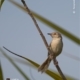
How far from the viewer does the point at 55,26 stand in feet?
1.09

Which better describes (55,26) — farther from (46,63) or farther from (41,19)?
(46,63)

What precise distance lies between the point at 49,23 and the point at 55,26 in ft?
0.05

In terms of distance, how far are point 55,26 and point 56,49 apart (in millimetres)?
213

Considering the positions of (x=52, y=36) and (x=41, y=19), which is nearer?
(x=41, y=19)

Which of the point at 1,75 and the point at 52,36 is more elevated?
the point at 52,36

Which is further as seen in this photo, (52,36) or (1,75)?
(52,36)

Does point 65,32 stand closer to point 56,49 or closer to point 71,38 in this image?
point 71,38

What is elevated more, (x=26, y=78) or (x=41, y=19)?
(x=41, y=19)

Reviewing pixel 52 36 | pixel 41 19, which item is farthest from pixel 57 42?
pixel 41 19

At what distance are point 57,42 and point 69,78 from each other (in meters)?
0.25

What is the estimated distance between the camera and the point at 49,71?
→ 35cm

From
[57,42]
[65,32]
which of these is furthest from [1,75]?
[57,42]

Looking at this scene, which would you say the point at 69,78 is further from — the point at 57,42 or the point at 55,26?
the point at 57,42

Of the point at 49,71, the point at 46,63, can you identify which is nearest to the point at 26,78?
the point at 49,71
